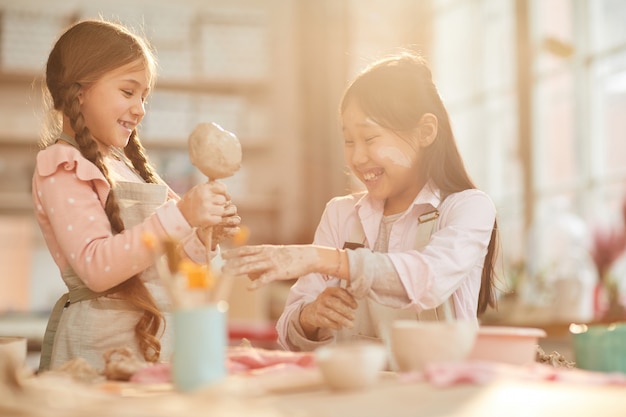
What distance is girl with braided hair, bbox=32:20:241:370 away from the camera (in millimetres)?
1441

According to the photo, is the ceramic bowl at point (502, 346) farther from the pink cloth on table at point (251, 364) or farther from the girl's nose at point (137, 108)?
the girl's nose at point (137, 108)

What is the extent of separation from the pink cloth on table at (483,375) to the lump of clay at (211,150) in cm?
50

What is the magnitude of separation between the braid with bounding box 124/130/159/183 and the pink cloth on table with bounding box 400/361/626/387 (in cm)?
94

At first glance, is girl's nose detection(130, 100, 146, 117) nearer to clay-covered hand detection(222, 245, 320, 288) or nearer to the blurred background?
clay-covered hand detection(222, 245, 320, 288)

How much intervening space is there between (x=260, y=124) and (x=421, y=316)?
4.57 meters

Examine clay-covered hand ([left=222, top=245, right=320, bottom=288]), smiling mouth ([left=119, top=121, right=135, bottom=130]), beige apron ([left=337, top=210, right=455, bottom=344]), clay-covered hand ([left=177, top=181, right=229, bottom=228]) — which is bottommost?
beige apron ([left=337, top=210, right=455, bottom=344])

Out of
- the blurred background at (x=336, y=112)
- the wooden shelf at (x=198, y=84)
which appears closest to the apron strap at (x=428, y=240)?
the blurred background at (x=336, y=112)

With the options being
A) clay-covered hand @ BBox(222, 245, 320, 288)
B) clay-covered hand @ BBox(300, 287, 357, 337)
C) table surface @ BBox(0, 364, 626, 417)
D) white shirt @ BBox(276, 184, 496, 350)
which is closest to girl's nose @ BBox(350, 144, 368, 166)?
white shirt @ BBox(276, 184, 496, 350)

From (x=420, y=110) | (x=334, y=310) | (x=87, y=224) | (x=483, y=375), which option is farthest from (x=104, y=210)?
(x=483, y=375)

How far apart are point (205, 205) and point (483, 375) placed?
59 centimetres

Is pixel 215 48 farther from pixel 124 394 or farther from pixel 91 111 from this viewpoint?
pixel 124 394

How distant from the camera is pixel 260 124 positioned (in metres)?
6.13

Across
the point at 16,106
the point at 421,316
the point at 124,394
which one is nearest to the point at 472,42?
the point at 16,106

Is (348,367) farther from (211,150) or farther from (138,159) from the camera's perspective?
(138,159)
